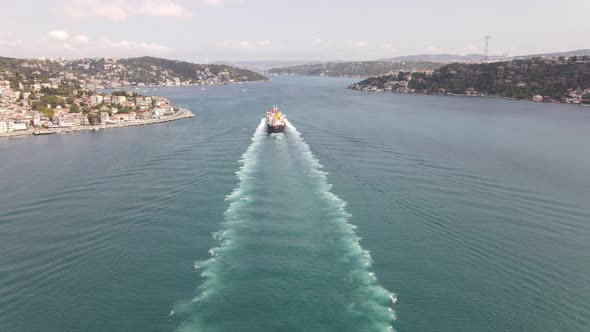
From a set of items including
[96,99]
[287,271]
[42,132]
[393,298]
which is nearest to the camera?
[393,298]

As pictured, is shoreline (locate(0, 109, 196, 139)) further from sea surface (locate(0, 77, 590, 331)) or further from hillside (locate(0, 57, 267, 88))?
hillside (locate(0, 57, 267, 88))

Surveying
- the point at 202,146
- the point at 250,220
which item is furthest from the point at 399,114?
the point at 250,220

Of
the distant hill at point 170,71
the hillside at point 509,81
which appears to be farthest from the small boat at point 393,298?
the distant hill at point 170,71

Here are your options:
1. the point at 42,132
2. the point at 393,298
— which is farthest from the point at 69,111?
the point at 393,298

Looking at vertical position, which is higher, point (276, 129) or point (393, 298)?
point (276, 129)

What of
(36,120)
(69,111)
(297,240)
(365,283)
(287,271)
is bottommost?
(365,283)

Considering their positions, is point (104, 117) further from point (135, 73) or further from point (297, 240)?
point (135, 73)

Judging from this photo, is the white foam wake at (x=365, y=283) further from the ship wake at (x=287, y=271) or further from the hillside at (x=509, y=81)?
the hillside at (x=509, y=81)
